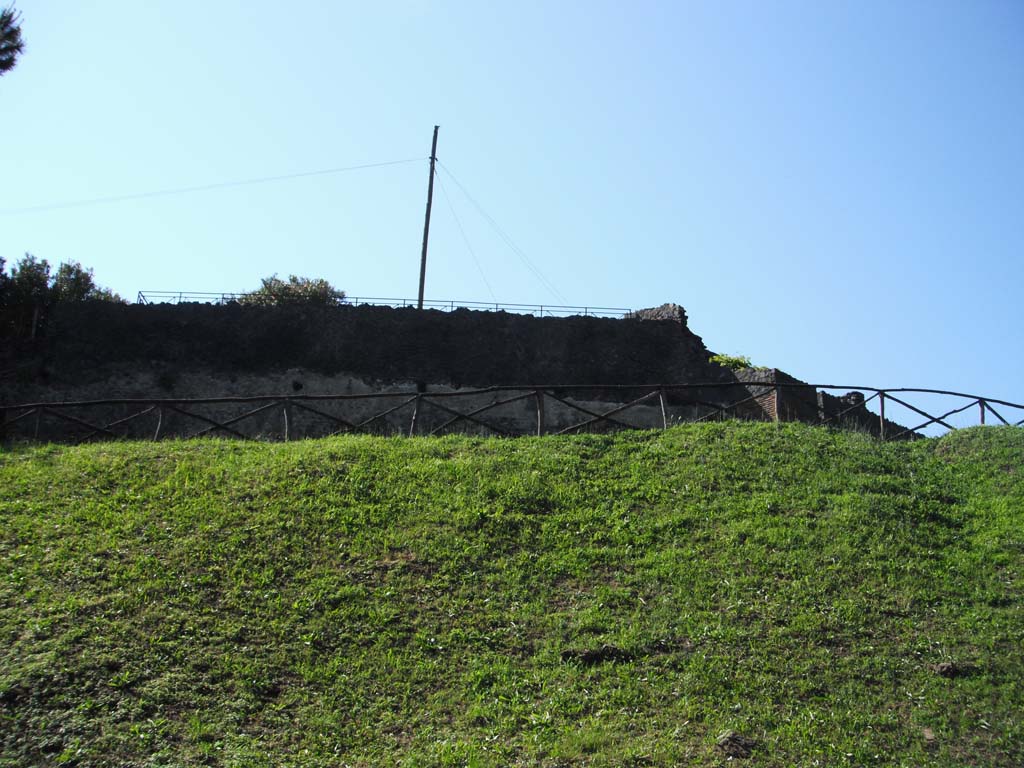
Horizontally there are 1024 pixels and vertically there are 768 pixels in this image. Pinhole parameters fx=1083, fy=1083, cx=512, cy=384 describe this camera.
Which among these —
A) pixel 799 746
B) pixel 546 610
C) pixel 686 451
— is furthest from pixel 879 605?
pixel 686 451

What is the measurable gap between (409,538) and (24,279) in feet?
67.0

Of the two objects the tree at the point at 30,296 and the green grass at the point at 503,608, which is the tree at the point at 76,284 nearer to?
the tree at the point at 30,296

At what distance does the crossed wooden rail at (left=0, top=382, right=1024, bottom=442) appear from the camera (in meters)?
17.0

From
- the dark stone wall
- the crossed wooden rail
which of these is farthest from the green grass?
the dark stone wall

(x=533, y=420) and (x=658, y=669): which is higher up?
(x=533, y=420)

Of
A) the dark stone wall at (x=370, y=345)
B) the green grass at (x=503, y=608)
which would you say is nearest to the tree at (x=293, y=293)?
the dark stone wall at (x=370, y=345)

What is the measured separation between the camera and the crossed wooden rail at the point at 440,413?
1695cm

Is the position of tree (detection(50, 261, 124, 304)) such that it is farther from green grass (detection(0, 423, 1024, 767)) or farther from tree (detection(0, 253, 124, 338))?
green grass (detection(0, 423, 1024, 767))

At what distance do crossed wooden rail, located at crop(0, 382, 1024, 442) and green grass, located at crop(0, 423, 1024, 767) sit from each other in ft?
6.00

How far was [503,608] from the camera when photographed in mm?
11016

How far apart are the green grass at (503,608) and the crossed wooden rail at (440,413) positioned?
1827 mm

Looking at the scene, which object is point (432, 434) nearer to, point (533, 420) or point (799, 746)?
point (533, 420)

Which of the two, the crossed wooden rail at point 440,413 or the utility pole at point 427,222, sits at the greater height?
the utility pole at point 427,222

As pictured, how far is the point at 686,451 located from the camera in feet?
50.6
